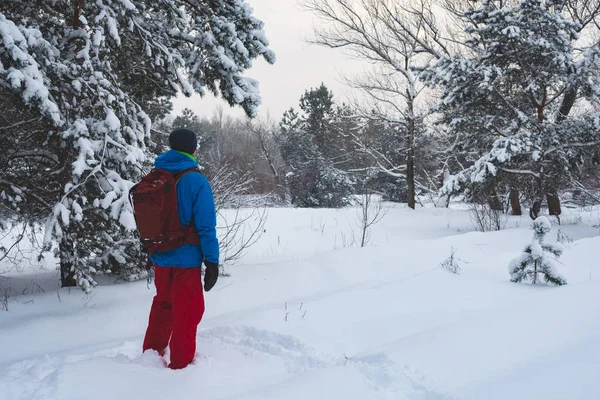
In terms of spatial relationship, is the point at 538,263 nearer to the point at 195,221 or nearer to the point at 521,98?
the point at 195,221

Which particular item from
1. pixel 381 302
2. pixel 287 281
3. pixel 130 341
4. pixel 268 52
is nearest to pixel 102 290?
pixel 130 341

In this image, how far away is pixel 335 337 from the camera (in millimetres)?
3436

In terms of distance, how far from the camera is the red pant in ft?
9.18

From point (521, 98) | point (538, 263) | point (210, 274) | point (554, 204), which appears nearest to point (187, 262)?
point (210, 274)

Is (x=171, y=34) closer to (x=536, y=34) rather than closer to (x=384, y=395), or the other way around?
(x=384, y=395)

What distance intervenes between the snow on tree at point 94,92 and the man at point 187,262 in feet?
3.97

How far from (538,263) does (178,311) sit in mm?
4181

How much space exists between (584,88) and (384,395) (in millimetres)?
11499

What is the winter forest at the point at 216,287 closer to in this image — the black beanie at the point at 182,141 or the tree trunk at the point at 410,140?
the black beanie at the point at 182,141

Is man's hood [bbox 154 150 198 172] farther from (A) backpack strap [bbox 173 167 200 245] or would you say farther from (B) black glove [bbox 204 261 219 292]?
(B) black glove [bbox 204 261 219 292]

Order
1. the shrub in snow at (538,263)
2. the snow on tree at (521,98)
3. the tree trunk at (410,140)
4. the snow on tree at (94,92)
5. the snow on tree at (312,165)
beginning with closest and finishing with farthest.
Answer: the snow on tree at (94,92)
the shrub in snow at (538,263)
the snow on tree at (521,98)
the tree trunk at (410,140)
the snow on tree at (312,165)

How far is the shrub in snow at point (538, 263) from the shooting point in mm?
4590

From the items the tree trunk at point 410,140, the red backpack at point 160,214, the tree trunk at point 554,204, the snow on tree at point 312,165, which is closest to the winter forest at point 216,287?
the red backpack at point 160,214

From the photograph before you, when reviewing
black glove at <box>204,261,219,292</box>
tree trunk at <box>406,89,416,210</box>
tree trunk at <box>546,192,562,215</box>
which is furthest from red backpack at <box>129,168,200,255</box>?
tree trunk at <box>406,89,416,210</box>
